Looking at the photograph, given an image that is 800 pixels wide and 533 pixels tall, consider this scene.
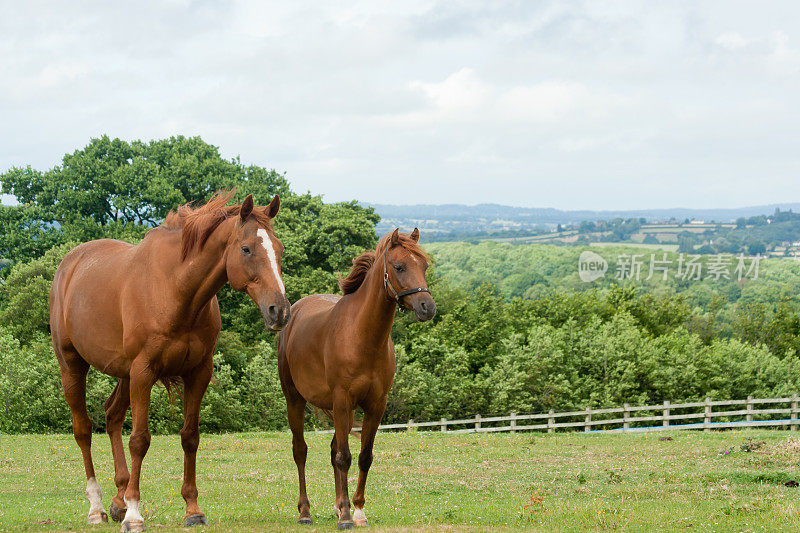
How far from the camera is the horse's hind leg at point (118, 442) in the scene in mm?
8547

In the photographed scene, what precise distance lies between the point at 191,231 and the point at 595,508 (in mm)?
7190

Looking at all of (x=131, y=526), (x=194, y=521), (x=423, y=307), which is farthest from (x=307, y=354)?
(x=131, y=526)

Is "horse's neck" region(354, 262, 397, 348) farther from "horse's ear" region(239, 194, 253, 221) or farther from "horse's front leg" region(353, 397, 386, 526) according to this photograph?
"horse's ear" region(239, 194, 253, 221)

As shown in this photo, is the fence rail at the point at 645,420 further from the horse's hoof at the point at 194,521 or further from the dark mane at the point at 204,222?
the dark mane at the point at 204,222

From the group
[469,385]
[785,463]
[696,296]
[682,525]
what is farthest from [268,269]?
[696,296]

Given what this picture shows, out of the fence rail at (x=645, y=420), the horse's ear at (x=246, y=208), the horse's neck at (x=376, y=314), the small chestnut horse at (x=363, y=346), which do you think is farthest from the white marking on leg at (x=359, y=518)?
the fence rail at (x=645, y=420)

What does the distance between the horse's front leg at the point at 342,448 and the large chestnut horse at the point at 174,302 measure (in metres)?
1.56

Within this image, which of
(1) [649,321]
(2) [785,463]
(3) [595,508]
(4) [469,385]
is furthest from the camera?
(1) [649,321]

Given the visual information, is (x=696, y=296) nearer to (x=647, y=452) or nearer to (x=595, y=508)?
(x=647, y=452)

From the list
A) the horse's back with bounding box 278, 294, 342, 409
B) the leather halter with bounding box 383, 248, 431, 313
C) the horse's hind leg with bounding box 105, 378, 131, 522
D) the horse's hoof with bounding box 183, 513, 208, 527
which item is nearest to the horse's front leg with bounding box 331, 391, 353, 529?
the horse's back with bounding box 278, 294, 342, 409

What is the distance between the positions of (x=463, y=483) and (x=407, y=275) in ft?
31.9

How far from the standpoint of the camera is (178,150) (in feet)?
165

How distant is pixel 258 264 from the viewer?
7.36 metres

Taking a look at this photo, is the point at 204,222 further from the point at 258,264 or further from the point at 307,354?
the point at 307,354
